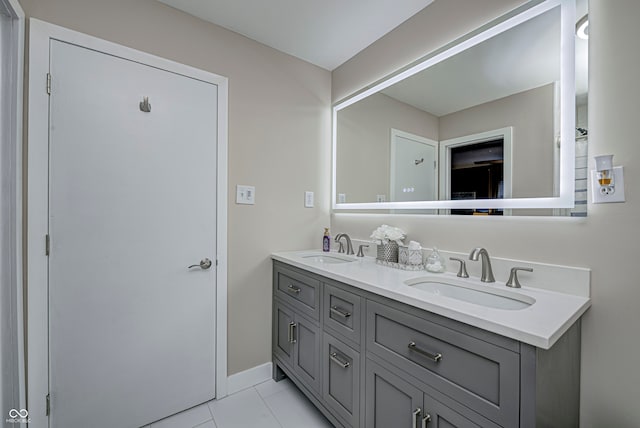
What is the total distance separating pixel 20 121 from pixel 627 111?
247cm

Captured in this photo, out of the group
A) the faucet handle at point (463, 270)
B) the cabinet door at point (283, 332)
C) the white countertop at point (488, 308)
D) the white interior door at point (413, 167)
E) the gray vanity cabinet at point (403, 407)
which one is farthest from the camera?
the cabinet door at point (283, 332)

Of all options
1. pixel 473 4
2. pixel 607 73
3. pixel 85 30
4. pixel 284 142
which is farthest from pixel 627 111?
pixel 85 30

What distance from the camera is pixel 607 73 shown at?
1.03m

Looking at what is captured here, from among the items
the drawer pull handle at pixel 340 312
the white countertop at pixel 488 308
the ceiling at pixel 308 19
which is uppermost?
the ceiling at pixel 308 19

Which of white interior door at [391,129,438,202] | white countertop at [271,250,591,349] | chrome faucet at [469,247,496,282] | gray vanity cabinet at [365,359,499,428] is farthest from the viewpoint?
white interior door at [391,129,438,202]

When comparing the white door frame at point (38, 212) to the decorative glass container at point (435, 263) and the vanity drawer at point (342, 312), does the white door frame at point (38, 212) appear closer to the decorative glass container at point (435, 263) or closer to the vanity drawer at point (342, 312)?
the vanity drawer at point (342, 312)

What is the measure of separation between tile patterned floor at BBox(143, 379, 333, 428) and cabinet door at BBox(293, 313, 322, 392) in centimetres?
20

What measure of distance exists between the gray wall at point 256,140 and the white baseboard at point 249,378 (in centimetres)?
4

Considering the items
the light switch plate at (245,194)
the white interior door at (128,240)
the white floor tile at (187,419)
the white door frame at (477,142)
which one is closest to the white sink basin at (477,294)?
the white door frame at (477,142)

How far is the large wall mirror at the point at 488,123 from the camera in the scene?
116 centimetres

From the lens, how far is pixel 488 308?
0.91 m

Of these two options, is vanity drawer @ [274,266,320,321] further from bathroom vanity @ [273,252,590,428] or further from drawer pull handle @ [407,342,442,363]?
drawer pull handle @ [407,342,442,363]

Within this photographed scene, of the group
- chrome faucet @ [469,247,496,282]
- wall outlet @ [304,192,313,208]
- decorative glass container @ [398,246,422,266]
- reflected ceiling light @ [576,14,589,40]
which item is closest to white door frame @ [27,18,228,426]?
wall outlet @ [304,192,313,208]

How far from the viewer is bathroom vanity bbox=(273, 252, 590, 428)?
777 millimetres
